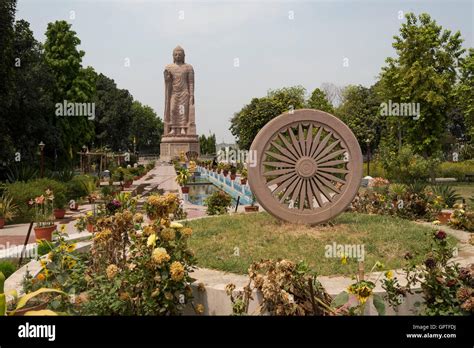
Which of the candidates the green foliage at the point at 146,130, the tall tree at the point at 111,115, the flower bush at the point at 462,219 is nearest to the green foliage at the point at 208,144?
the green foliage at the point at 146,130

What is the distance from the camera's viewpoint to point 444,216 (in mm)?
9586

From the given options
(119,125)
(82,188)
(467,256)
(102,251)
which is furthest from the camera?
(119,125)

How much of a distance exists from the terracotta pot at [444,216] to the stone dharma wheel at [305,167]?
338 centimetres

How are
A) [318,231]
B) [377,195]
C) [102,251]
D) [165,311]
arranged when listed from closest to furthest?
[165,311] < [102,251] < [318,231] < [377,195]

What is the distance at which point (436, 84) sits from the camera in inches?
929

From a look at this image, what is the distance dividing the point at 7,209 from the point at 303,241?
9098 millimetres

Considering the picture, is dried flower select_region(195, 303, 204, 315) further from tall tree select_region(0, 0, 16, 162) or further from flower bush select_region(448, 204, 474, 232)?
tall tree select_region(0, 0, 16, 162)

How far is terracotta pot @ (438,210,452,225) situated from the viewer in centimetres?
950

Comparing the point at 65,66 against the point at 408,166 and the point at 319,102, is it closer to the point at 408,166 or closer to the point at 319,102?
the point at 408,166

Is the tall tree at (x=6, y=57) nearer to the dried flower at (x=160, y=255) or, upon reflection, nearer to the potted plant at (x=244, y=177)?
the potted plant at (x=244, y=177)

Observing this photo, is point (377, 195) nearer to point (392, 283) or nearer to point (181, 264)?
point (392, 283)
